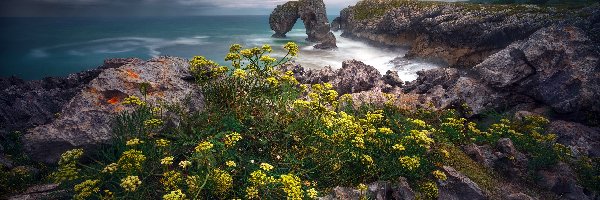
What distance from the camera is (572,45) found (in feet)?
58.1

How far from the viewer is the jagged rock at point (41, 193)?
18.3ft

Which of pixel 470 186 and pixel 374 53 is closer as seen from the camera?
pixel 470 186

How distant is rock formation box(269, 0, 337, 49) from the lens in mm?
74300

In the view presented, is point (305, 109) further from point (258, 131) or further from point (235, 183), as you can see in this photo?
point (235, 183)

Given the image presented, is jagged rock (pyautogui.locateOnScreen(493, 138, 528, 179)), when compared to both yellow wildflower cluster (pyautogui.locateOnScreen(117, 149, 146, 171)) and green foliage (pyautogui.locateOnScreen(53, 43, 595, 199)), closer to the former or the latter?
green foliage (pyautogui.locateOnScreen(53, 43, 595, 199))

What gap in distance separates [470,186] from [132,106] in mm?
8617

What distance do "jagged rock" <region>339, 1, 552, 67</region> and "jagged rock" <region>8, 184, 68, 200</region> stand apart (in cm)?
4359

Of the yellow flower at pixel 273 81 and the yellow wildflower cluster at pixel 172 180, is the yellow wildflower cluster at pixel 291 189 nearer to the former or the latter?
the yellow wildflower cluster at pixel 172 180

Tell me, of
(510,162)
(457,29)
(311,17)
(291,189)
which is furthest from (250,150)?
(311,17)

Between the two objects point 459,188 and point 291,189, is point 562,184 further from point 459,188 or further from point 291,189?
point 291,189

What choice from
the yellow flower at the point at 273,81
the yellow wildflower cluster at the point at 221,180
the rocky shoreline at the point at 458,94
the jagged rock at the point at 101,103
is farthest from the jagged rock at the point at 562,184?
the jagged rock at the point at 101,103

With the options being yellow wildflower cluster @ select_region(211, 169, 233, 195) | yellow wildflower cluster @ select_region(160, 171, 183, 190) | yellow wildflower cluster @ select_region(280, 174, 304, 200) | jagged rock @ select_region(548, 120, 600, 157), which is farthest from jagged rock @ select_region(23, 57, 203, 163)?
jagged rock @ select_region(548, 120, 600, 157)

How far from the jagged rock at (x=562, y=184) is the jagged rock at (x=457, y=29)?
33.2 m

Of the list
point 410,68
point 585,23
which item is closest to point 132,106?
point 585,23
